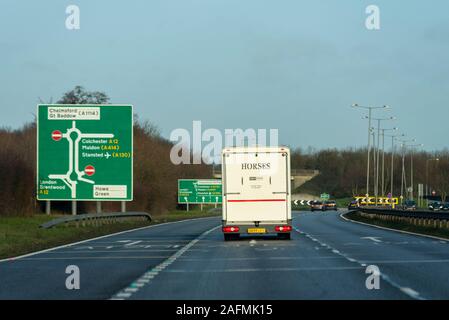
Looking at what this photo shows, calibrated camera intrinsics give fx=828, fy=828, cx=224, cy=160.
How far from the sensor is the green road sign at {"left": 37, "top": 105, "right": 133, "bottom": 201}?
4259 centimetres

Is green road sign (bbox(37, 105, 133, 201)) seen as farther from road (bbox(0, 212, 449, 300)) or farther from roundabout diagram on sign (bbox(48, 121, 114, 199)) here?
road (bbox(0, 212, 449, 300))

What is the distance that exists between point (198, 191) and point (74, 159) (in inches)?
1722

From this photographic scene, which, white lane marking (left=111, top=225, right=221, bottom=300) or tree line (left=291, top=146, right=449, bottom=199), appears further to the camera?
tree line (left=291, top=146, right=449, bottom=199)

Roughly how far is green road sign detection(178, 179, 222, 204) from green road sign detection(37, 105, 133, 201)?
41.9 m

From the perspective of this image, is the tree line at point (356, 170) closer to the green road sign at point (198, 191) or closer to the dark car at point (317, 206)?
the dark car at point (317, 206)

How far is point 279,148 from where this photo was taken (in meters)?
30.0

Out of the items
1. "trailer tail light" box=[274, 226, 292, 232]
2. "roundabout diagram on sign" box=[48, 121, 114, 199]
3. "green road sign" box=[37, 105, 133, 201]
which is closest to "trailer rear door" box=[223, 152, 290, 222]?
"trailer tail light" box=[274, 226, 292, 232]

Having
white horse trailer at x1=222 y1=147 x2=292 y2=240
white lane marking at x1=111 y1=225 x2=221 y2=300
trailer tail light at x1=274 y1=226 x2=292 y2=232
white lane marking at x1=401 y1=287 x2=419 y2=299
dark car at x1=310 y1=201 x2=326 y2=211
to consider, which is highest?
white horse trailer at x1=222 y1=147 x2=292 y2=240

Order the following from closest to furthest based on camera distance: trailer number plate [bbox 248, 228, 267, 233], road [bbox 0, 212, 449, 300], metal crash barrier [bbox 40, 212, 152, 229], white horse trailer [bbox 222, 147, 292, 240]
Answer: road [bbox 0, 212, 449, 300] → white horse trailer [bbox 222, 147, 292, 240] → trailer number plate [bbox 248, 228, 267, 233] → metal crash barrier [bbox 40, 212, 152, 229]

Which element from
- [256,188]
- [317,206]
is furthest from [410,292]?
[317,206]

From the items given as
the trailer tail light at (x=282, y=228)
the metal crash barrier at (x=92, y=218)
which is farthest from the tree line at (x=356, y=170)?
the trailer tail light at (x=282, y=228)
